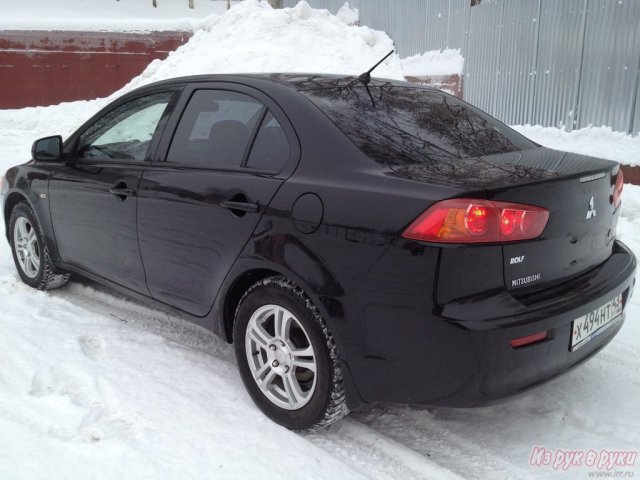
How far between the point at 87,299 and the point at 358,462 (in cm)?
268

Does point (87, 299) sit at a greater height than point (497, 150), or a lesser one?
lesser

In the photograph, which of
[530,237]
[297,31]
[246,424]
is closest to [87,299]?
[246,424]

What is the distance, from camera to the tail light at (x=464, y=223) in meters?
2.24

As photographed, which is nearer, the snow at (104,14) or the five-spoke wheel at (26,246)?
the five-spoke wheel at (26,246)

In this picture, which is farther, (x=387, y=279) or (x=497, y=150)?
(x=497, y=150)

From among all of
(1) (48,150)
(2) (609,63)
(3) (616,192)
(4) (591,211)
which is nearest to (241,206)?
(4) (591,211)

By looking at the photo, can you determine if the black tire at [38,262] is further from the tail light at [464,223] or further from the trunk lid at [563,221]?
the trunk lid at [563,221]

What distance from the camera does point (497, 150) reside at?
297cm

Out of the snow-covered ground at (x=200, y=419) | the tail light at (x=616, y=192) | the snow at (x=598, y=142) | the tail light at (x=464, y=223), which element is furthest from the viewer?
the snow at (x=598, y=142)

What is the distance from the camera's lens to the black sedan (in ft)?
7.46

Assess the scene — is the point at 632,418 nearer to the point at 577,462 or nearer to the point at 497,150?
the point at 577,462

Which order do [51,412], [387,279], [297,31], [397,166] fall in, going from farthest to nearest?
1. [297,31]
2. [51,412]
3. [397,166]
4. [387,279]

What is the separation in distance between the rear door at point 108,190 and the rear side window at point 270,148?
2.67ft

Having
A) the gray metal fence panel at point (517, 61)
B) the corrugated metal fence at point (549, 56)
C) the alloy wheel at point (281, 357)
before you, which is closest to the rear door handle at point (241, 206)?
the alloy wheel at point (281, 357)
